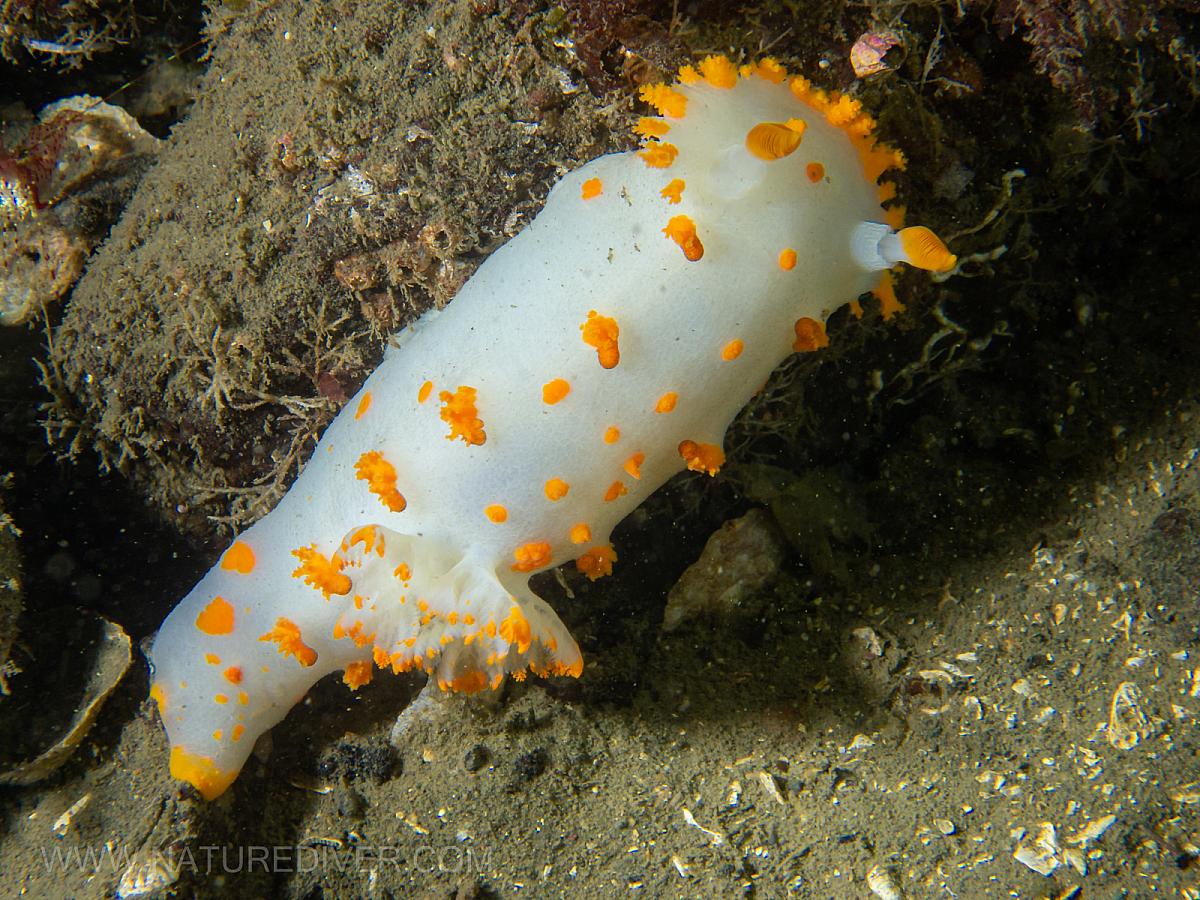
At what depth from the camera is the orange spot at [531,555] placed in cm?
260

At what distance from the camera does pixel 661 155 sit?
2.35 metres

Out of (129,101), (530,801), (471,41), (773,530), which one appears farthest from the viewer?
(129,101)

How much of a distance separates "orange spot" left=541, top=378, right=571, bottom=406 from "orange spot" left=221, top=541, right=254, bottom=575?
165cm

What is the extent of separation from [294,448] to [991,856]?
3501 millimetres

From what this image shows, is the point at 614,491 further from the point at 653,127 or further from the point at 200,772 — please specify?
the point at 200,772

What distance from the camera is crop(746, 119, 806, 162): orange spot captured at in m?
2.16

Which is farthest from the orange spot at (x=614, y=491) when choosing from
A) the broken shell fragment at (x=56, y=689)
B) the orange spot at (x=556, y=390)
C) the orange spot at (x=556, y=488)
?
the broken shell fragment at (x=56, y=689)

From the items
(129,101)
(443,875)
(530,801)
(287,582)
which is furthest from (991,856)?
(129,101)

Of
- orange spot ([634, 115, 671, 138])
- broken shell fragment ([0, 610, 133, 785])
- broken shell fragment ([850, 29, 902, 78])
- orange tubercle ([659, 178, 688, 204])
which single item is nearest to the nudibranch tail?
orange tubercle ([659, 178, 688, 204])

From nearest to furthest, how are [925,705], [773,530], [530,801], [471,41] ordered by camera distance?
[471,41] < [925,705] < [530,801] < [773,530]

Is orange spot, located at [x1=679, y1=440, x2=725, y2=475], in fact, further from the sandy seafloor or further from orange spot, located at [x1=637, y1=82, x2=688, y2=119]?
orange spot, located at [x1=637, y1=82, x2=688, y2=119]

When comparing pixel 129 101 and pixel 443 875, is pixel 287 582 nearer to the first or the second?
pixel 443 875

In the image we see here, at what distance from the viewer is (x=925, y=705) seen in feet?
10.3

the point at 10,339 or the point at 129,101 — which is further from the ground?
the point at 129,101
